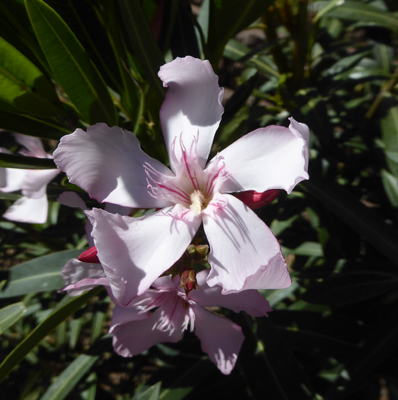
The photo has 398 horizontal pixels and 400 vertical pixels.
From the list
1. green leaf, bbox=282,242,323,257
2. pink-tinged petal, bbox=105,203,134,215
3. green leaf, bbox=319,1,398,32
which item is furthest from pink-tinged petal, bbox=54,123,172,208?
green leaf, bbox=319,1,398,32

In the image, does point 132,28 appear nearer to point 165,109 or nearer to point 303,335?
point 165,109

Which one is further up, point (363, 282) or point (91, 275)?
point (91, 275)

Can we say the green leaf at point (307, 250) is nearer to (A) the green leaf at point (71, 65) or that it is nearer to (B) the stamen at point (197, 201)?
(B) the stamen at point (197, 201)

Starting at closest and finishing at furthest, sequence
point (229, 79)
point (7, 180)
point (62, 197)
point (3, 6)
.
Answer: point (3, 6), point (62, 197), point (7, 180), point (229, 79)

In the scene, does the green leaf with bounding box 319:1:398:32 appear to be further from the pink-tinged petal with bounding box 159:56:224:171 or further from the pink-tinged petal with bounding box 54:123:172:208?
the pink-tinged petal with bounding box 54:123:172:208

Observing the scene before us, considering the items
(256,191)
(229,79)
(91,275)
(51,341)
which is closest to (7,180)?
(91,275)

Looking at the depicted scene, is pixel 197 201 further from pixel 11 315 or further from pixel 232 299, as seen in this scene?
pixel 11 315
